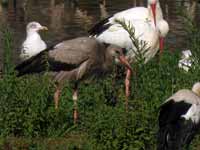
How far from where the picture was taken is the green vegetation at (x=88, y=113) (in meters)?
8.18

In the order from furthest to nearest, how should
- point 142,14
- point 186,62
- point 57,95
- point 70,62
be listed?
point 142,14
point 186,62
point 70,62
point 57,95

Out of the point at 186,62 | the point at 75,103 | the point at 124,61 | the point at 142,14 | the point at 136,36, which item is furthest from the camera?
the point at 142,14

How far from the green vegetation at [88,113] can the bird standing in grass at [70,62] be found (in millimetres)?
165

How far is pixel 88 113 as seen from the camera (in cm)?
917

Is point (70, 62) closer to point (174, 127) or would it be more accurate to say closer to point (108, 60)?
point (108, 60)

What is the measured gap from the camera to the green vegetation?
8.18 meters

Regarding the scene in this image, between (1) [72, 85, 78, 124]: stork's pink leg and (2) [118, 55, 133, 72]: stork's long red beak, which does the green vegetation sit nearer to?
(1) [72, 85, 78, 124]: stork's pink leg

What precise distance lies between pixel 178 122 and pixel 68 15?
17.7 m

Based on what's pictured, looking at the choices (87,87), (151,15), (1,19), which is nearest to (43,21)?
(1,19)

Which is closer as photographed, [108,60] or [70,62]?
[70,62]

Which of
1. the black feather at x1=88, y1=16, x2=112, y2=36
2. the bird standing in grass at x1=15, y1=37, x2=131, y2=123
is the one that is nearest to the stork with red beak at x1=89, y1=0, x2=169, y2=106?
the black feather at x1=88, y1=16, x2=112, y2=36

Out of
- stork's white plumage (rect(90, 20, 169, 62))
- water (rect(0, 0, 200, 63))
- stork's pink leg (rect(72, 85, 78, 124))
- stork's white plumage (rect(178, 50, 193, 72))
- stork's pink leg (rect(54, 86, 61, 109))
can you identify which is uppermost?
stork's white plumage (rect(90, 20, 169, 62))

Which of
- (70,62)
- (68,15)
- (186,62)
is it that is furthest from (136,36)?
(68,15)

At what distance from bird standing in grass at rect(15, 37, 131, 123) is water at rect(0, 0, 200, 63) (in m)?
6.32
